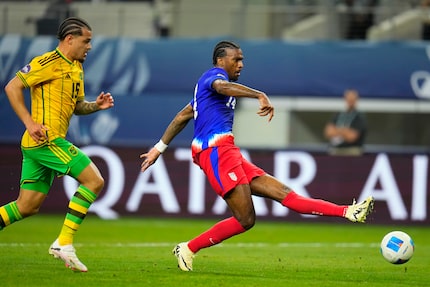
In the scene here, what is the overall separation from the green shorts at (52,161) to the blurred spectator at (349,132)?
9605mm

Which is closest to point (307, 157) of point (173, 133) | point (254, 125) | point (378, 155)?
point (378, 155)

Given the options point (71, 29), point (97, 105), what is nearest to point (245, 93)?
point (97, 105)

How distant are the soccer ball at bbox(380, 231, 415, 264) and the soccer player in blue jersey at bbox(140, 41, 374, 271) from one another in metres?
0.52

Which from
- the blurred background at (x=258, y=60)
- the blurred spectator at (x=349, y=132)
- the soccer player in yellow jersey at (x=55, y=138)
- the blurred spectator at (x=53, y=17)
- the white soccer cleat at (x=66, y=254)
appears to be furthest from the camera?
the blurred spectator at (x=53, y=17)

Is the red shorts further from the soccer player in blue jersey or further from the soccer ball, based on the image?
the soccer ball

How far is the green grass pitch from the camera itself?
9398 millimetres

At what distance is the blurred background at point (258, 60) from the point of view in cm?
2166

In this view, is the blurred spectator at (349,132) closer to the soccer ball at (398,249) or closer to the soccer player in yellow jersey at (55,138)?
the soccer ball at (398,249)

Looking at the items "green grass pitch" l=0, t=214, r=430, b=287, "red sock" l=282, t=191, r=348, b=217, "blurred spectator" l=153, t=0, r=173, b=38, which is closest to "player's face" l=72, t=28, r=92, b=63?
"green grass pitch" l=0, t=214, r=430, b=287

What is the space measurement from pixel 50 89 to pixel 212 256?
11.3 ft

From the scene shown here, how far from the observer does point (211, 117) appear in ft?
32.8

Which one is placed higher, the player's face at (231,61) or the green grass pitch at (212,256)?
the player's face at (231,61)

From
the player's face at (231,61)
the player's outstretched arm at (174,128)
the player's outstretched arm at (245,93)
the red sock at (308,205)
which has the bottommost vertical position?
the red sock at (308,205)

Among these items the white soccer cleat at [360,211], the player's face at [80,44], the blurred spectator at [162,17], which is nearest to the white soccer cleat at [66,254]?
the player's face at [80,44]
